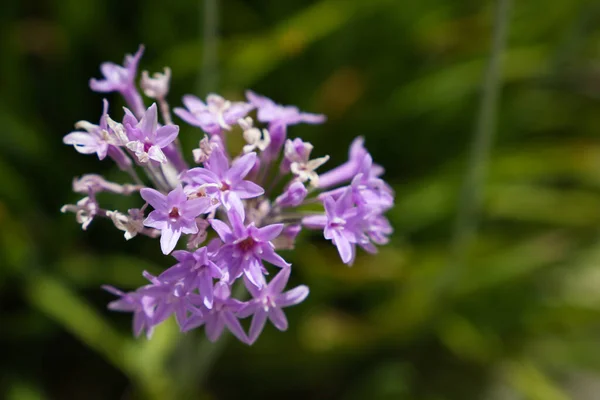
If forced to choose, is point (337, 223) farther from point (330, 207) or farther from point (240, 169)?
point (240, 169)

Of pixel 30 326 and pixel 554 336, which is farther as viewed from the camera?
pixel 554 336

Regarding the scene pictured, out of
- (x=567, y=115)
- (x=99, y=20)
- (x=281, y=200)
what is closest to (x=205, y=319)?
(x=281, y=200)

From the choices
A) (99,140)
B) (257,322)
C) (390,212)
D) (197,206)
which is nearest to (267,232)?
(197,206)

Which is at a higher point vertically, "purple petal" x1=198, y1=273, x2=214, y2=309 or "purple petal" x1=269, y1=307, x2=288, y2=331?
"purple petal" x1=198, y1=273, x2=214, y2=309

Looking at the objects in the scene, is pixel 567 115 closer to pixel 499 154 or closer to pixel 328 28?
pixel 499 154

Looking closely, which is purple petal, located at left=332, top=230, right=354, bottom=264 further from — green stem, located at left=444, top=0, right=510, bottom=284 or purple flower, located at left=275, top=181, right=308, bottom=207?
green stem, located at left=444, top=0, right=510, bottom=284

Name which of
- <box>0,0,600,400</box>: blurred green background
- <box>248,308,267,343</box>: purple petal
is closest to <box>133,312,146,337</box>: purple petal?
<box>248,308,267,343</box>: purple petal
